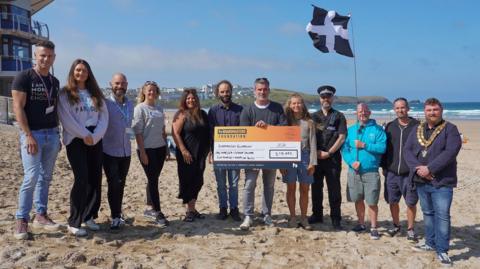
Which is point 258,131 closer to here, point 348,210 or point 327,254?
point 327,254

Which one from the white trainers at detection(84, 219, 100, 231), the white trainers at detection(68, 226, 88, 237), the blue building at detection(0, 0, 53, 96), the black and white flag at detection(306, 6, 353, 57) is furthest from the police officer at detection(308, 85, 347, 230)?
the blue building at detection(0, 0, 53, 96)

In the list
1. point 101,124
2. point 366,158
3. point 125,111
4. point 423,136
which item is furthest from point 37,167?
point 423,136

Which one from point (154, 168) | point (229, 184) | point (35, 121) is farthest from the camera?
point (229, 184)

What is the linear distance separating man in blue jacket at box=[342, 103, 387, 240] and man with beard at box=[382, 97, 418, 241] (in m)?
0.15

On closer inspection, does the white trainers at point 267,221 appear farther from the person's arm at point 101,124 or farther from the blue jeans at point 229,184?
the person's arm at point 101,124

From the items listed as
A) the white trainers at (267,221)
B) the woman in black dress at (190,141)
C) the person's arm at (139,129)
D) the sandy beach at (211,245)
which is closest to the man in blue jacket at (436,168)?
the sandy beach at (211,245)

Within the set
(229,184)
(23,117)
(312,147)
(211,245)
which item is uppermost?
(23,117)

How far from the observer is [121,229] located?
18.2 feet

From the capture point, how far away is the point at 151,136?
581 centimetres

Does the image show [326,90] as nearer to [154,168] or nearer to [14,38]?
[154,168]

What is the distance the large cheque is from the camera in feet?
18.8

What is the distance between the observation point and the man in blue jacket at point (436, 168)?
15.6 feet

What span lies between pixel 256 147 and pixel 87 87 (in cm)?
235

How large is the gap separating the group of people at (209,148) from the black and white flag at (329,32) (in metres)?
1.14
